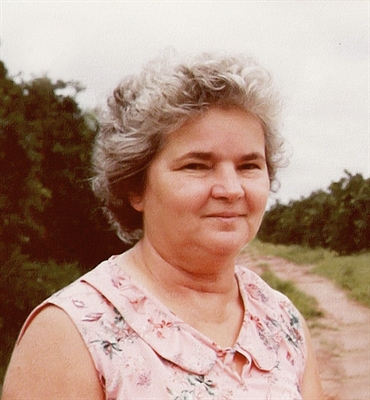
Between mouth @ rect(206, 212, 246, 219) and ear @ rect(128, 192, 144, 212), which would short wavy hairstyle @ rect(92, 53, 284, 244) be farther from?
mouth @ rect(206, 212, 246, 219)

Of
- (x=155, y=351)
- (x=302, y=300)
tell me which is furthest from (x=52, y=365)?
(x=302, y=300)

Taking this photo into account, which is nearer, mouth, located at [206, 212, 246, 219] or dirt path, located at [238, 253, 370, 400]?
mouth, located at [206, 212, 246, 219]

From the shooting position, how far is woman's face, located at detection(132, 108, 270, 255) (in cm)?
90

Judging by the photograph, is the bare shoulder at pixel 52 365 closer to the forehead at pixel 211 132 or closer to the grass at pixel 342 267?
the forehead at pixel 211 132

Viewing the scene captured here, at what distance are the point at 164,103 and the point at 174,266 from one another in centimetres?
29

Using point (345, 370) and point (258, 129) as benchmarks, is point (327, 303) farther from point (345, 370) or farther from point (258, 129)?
point (258, 129)

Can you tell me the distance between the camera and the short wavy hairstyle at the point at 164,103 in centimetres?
88

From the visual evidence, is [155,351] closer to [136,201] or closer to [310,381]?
[136,201]

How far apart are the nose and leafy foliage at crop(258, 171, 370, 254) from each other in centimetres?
44

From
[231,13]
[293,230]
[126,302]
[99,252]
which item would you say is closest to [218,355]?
[126,302]

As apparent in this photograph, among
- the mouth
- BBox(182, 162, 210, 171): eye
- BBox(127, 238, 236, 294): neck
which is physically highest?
BBox(182, 162, 210, 171): eye

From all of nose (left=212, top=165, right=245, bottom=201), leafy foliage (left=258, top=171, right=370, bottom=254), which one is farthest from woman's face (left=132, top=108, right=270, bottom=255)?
leafy foliage (left=258, top=171, right=370, bottom=254)

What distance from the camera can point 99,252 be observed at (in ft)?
3.77

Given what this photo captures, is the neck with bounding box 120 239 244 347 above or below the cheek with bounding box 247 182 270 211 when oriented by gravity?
below
